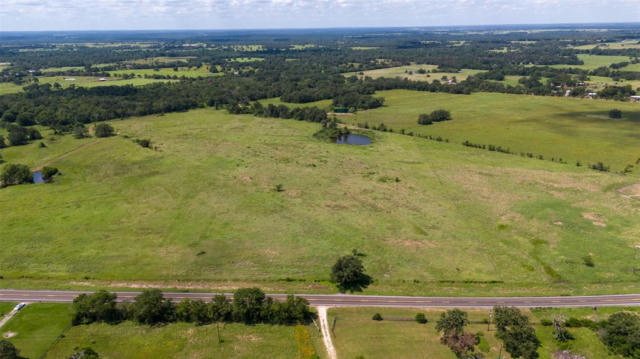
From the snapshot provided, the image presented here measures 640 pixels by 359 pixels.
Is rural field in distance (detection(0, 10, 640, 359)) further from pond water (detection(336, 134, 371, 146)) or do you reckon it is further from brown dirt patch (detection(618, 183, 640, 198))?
pond water (detection(336, 134, 371, 146))

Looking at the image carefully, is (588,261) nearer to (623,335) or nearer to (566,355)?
(623,335)

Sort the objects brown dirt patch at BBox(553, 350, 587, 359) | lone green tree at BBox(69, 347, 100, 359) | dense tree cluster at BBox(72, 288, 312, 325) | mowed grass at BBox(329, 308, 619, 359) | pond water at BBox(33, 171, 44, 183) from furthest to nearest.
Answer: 1. pond water at BBox(33, 171, 44, 183)
2. dense tree cluster at BBox(72, 288, 312, 325)
3. mowed grass at BBox(329, 308, 619, 359)
4. brown dirt patch at BBox(553, 350, 587, 359)
5. lone green tree at BBox(69, 347, 100, 359)

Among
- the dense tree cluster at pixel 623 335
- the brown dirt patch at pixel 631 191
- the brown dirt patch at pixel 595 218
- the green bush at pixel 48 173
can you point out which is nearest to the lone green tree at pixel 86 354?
the dense tree cluster at pixel 623 335

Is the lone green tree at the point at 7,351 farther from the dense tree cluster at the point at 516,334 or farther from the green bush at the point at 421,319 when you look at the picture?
the dense tree cluster at the point at 516,334

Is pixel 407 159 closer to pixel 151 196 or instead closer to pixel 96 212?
pixel 151 196

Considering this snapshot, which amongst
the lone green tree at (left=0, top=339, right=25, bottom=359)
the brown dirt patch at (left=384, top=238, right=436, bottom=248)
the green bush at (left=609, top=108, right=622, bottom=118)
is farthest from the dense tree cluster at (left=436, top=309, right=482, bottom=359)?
the green bush at (left=609, top=108, right=622, bottom=118)

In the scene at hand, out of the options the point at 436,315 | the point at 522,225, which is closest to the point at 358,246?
the point at 436,315
